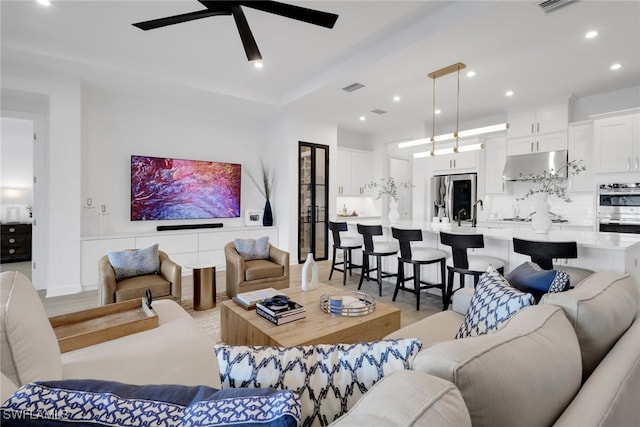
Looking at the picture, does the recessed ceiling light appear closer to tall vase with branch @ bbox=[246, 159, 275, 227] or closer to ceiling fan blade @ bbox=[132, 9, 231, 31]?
Result: ceiling fan blade @ bbox=[132, 9, 231, 31]

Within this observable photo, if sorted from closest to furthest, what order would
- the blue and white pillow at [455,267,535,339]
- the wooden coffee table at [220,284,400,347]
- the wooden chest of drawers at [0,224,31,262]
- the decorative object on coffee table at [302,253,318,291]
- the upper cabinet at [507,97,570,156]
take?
the blue and white pillow at [455,267,535,339] → the wooden coffee table at [220,284,400,347] → the decorative object on coffee table at [302,253,318,291] → the upper cabinet at [507,97,570,156] → the wooden chest of drawers at [0,224,31,262]

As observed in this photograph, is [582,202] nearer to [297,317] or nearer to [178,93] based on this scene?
[297,317]

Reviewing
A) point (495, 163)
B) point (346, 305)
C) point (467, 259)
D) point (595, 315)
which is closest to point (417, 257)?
point (467, 259)

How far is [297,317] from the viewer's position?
2113 mm

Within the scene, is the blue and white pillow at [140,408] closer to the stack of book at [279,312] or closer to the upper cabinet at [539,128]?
the stack of book at [279,312]

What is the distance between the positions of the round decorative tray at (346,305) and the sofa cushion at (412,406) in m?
1.55

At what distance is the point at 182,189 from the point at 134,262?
2407 millimetres

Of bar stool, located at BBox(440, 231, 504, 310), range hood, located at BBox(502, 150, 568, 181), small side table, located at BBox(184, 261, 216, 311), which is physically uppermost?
range hood, located at BBox(502, 150, 568, 181)

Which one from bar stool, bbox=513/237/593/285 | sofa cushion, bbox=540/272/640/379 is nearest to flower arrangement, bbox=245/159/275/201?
bar stool, bbox=513/237/593/285

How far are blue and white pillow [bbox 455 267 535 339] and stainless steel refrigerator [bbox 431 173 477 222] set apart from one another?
4706mm

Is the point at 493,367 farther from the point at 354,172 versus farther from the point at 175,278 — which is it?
the point at 354,172

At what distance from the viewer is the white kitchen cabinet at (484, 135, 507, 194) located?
5668 millimetres

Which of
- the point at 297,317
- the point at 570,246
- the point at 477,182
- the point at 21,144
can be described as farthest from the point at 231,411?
the point at 21,144

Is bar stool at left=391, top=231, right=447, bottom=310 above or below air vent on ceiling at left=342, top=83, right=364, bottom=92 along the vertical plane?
below
